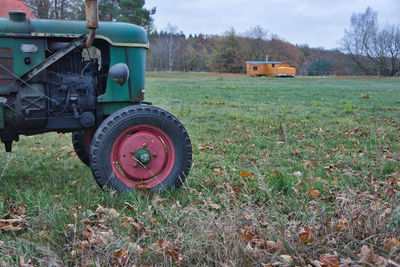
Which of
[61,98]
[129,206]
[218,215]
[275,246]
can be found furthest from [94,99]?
[275,246]

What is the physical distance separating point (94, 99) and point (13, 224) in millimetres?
1475

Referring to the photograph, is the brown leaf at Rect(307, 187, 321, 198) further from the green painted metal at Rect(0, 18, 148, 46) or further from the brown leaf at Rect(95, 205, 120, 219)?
the green painted metal at Rect(0, 18, 148, 46)

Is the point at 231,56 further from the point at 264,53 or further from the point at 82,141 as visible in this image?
the point at 82,141

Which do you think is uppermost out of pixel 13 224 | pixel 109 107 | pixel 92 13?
pixel 92 13

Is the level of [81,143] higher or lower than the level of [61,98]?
lower

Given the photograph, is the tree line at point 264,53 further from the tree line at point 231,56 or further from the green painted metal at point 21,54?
the green painted metal at point 21,54

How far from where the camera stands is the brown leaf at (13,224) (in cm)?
253

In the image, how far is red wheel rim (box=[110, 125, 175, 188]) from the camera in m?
3.29

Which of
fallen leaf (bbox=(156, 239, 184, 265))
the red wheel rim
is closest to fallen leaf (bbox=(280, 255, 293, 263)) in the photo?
fallen leaf (bbox=(156, 239, 184, 265))

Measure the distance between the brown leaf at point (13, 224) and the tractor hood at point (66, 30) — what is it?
1694 mm

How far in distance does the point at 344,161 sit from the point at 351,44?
63.5 meters

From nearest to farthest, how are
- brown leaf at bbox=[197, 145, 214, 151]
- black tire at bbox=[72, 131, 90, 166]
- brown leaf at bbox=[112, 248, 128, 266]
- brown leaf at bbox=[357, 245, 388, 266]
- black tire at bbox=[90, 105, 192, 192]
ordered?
brown leaf at bbox=[357, 245, 388, 266], brown leaf at bbox=[112, 248, 128, 266], black tire at bbox=[90, 105, 192, 192], black tire at bbox=[72, 131, 90, 166], brown leaf at bbox=[197, 145, 214, 151]

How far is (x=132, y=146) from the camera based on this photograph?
3.31 meters

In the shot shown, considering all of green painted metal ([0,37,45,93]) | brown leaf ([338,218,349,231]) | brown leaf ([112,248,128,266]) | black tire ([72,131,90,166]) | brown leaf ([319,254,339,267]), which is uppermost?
green painted metal ([0,37,45,93])
